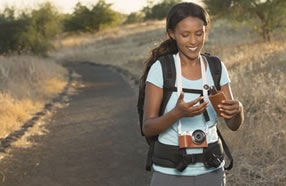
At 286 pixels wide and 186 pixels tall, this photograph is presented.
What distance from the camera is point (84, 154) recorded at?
19.6 feet

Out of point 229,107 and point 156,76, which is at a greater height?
point 156,76

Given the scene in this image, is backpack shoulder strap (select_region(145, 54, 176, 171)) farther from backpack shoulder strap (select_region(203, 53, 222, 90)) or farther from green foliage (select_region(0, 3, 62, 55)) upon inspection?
green foliage (select_region(0, 3, 62, 55))

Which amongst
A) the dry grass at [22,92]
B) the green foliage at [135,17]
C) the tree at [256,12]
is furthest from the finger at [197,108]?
the green foliage at [135,17]

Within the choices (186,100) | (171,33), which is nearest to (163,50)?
(171,33)

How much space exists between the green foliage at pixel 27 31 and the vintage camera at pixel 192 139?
24.0m

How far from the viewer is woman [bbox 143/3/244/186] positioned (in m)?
1.98

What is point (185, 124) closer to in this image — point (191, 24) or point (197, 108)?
point (197, 108)

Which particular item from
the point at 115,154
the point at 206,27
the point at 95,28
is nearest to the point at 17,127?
the point at 115,154

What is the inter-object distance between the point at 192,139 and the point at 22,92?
9.34 metres

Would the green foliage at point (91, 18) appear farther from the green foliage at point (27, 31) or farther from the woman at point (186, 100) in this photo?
the woman at point (186, 100)

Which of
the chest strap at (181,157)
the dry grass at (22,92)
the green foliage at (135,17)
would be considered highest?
the green foliage at (135,17)

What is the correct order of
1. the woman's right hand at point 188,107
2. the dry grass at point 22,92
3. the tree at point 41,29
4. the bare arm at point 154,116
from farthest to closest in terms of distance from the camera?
the tree at point 41,29 < the dry grass at point 22,92 < the bare arm at point 154,116 < the woman's right hand at point 188,107

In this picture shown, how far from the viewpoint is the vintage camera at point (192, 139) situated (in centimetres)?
194

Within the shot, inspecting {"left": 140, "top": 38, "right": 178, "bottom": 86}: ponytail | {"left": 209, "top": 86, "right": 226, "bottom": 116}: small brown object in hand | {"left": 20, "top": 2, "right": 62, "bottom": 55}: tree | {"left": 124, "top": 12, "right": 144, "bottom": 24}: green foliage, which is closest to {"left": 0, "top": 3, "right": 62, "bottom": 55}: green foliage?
{"left": 20, "top": 2, "right": 62, "bottom": 55}: tree
